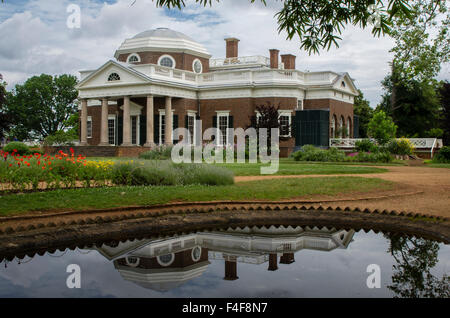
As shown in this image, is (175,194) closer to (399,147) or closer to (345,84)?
(399,147)

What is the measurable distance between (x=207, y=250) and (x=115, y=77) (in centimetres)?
2987

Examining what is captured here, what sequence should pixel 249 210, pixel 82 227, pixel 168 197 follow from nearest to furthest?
1. pixel 82 227
2. pixel 249 210
3. pixel 168 197

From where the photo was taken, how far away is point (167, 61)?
124ft

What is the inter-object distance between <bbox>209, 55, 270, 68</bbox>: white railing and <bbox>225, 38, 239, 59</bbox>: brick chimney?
0.63 metres

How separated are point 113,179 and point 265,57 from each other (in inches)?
1193

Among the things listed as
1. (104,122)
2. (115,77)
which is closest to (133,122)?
(104,122)

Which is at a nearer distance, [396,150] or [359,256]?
[359,256]

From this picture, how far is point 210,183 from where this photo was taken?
1321 cm

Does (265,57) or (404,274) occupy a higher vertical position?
(265,57)

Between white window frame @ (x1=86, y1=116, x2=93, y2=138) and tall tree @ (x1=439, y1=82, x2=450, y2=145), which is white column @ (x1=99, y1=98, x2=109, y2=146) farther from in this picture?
tall tree @ (x1=439, y1=82, x2=450, y2=145)

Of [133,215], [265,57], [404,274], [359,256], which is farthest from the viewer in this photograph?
[265,57]
